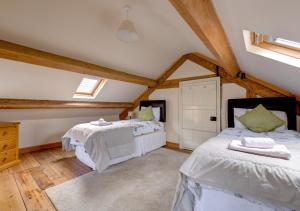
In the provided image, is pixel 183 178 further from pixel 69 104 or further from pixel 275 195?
pixel 69 104

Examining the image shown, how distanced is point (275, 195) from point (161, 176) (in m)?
1.75

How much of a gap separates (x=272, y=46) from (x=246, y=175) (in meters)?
1.77

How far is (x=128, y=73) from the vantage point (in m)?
3.95

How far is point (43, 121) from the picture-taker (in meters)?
4.07

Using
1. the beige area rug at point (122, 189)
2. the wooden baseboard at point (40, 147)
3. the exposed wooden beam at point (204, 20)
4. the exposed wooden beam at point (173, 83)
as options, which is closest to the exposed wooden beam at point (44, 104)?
the wooden baseboard at point (40, 147)

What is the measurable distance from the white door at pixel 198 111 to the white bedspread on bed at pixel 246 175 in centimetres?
217

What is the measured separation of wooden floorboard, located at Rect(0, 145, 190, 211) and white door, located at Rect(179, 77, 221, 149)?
262cm

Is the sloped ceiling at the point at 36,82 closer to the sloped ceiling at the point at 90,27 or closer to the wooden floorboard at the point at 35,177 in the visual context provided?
the sloped ceiling at the point at 90,27

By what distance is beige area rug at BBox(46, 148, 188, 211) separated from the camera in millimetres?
Answer: 1834

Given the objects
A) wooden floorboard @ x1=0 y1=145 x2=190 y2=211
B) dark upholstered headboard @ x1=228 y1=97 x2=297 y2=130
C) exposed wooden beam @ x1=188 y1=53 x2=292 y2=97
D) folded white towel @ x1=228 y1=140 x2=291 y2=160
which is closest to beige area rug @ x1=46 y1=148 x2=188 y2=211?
wooden floorboard @ x1=0 y1=145 x2=190 y2=211

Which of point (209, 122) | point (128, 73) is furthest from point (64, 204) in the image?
point (209, 122)

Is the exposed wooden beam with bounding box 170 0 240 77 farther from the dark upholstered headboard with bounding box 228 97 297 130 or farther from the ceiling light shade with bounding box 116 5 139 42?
the dark upholstered headboard with bounding box 228 97 297 130

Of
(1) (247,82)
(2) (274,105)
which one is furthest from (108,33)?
(2) (274,105)

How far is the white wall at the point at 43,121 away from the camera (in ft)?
11.9
